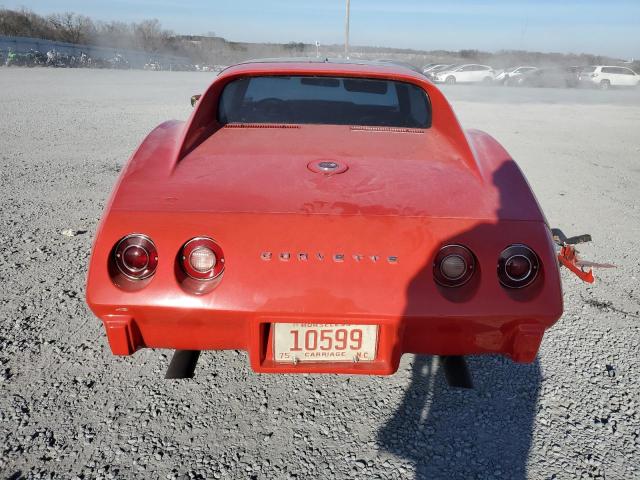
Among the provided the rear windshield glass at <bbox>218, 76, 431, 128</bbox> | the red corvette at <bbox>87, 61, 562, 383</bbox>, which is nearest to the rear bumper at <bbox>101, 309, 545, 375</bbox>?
the red corvette at <bbox>87, 61, 562, 383</bbox>

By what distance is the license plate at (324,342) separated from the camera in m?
1.82

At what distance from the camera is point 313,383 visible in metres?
2.44

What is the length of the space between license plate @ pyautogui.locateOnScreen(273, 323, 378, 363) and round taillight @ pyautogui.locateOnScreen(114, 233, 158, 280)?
536mm

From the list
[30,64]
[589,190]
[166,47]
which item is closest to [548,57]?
[166,47]

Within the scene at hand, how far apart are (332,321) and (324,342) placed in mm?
134

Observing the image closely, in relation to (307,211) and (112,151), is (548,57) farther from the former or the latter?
(307,211)

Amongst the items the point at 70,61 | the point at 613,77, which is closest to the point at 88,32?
the point at 70,61

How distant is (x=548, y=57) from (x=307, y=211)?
56.7 m

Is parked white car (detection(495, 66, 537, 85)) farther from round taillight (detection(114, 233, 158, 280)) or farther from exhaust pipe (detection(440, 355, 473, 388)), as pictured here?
round taillight (detection(114, 233, 158, 280))

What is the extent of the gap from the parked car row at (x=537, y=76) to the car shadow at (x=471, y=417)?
29.2 meters

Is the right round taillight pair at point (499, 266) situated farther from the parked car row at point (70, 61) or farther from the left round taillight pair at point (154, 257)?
the parked car row at point (70, 61)

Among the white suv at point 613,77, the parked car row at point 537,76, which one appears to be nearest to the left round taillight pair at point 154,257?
the parked car row at point 537,76

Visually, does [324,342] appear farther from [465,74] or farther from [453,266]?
[465,74]

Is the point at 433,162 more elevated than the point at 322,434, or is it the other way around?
the point at 433,162
